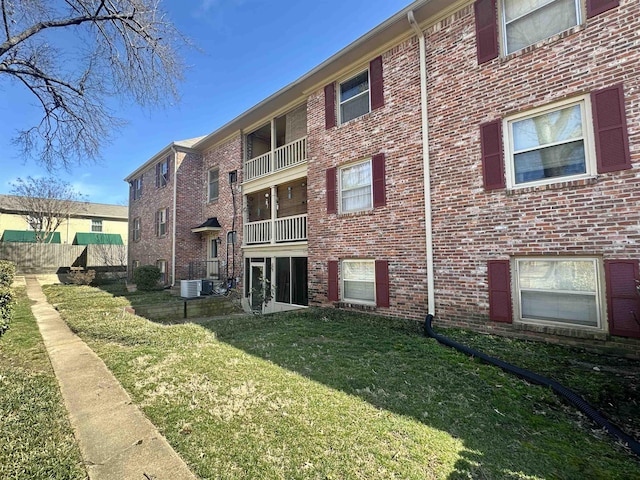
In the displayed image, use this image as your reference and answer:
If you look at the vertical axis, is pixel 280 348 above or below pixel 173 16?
below

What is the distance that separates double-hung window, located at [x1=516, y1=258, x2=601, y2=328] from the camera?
5.44m

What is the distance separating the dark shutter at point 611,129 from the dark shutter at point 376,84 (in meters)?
4.71

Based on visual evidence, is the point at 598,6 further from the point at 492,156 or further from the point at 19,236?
the point at 19,236

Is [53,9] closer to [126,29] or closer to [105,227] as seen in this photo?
[126,29]

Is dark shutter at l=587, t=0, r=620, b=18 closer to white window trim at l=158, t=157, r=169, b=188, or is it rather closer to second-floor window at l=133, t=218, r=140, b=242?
white window trim at l=158, t=157, r=169, b=188

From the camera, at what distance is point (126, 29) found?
24.0ft

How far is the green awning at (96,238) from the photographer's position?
3372cm

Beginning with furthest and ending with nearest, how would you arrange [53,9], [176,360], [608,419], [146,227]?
[146,227] → [53,9] → [176,360] → [608,419]

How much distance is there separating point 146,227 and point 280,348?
1838cm

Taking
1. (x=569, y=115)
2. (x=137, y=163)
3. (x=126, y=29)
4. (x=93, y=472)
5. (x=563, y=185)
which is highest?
(x=137, y=163)

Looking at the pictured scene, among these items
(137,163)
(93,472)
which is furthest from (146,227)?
(93,472)

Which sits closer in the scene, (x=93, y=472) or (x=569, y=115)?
(x=93, y=472)

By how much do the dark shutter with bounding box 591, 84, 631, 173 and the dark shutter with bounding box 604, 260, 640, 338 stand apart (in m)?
1.58

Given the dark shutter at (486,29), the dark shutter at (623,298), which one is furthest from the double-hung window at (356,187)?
the dark shutter at (623,298)
